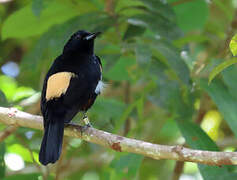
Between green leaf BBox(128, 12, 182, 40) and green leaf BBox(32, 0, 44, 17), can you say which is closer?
green leaf BBox(32, 0, 44, 17)

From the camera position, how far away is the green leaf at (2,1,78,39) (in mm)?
4312

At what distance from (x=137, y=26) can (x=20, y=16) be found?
98 centimetres

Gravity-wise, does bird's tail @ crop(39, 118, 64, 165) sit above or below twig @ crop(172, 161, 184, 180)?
above

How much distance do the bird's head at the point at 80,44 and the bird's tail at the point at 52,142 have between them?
2.79 feet

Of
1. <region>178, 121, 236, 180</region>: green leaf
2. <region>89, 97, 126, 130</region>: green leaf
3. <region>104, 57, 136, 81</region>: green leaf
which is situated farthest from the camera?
<region>104, 57, 136, 81</region>: green leaf

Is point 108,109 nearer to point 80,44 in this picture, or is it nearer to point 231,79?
point 80,44

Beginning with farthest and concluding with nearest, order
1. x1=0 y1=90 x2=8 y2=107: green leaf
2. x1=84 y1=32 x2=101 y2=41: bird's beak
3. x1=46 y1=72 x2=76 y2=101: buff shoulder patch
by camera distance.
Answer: x1=84 y1=32 x2=101 y2=41: bird's beak < x1=0 y1=90 x2=8 y2=107: green leaf < x1=46 y1=72 x2=76 y2=101: buff shoulder patch

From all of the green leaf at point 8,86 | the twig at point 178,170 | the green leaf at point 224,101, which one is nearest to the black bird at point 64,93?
the green leaf at point 224,101

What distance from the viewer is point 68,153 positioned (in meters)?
4.61

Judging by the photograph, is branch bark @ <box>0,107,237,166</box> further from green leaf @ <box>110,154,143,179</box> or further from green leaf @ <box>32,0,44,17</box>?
green leaf @ <box>32,0,44,17</box>

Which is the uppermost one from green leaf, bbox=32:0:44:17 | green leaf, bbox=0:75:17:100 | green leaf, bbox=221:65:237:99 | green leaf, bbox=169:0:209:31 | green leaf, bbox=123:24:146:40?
green leaf, bbox=32:0:44:17

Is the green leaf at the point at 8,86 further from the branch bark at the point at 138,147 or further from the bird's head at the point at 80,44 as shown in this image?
the branch bark at the point at 138,147

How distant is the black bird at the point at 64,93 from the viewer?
131 inches

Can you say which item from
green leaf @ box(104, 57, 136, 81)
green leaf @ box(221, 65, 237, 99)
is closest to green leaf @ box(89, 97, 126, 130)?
green leaf @ box(104, 57, 136, 81)
